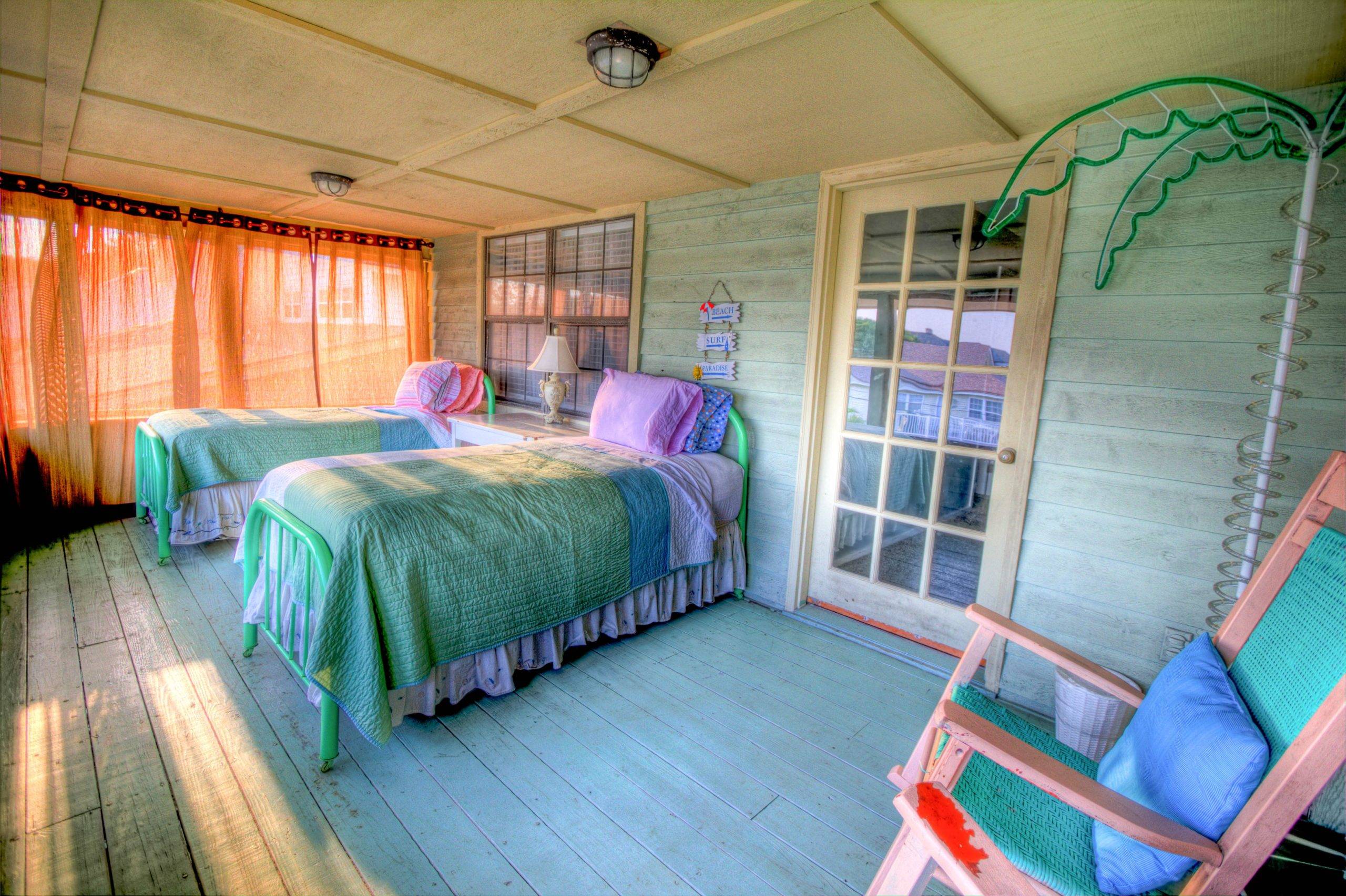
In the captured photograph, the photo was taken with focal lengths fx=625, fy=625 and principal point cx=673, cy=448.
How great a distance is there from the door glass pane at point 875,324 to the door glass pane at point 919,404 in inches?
6.1

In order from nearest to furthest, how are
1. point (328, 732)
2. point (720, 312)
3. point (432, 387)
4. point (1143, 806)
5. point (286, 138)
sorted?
point (1143, 806) → point (328, 732) → point (286, 138) → point (720, 312) → point (432, 387)

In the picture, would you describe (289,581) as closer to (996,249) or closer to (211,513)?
(211,513)

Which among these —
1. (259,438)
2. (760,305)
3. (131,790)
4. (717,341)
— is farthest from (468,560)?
(259,438)

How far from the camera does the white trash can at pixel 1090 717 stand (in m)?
1.98

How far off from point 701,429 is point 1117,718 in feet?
6.60

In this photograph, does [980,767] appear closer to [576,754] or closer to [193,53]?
[576,754]

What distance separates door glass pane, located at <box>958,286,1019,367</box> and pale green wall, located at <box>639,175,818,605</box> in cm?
70

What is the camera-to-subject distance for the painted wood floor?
156 centimetres

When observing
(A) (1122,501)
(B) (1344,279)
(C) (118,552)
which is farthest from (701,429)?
(C) (118,552)

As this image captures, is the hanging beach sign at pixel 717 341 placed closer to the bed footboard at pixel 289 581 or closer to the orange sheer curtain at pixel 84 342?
the bed footboard at pixel 289 581

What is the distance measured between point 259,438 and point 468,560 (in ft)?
8.32

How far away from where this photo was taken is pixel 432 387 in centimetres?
461

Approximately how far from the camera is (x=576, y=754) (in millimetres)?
2018

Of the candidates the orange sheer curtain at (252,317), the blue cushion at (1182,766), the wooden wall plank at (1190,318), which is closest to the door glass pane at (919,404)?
the wooden wall plank at (1190,318)
